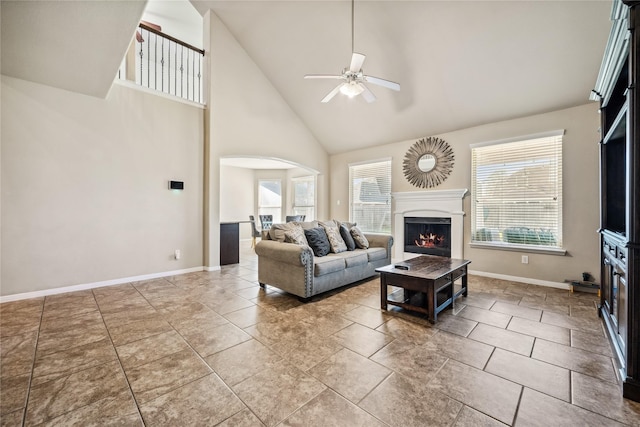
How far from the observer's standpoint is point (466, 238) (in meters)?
4.86

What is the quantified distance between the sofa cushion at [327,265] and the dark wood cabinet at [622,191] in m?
2.50

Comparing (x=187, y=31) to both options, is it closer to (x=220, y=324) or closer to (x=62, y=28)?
(x=62, y=28)

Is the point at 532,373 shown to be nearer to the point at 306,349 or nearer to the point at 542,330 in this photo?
the point at 542,330

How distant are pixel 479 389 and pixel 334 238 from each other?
8.75ft

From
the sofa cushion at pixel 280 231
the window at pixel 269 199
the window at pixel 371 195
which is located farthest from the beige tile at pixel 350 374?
the window at pixel 269 199

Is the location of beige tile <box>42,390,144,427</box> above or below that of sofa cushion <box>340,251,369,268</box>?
below

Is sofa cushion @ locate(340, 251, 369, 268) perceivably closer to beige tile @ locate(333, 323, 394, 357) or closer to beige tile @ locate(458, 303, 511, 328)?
beige tile @ locate(333, 323, 394, 357)

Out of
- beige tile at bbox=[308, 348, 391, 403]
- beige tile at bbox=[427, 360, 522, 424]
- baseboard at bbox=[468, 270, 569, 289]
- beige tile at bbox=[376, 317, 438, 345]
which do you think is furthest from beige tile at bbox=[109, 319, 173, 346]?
baseboard at bbox=[468, 270, 569, 289]

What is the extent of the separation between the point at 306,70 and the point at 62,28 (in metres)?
3.56

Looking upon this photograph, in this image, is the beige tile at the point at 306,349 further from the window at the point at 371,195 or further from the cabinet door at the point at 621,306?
the window at the point at 371,195

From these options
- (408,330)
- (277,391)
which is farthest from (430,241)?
(277,391)

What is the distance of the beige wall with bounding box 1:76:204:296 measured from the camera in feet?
11.0

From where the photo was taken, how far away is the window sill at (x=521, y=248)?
4.00 meters

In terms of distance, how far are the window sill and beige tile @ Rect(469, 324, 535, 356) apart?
7.55 ft
